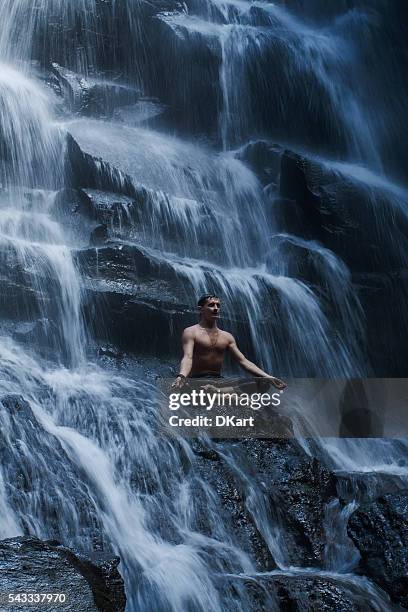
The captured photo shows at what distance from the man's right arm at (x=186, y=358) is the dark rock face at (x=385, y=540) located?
45.7 inches

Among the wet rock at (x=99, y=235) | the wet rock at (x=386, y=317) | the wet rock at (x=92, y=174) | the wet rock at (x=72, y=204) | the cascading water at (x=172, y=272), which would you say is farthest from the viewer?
the wet rock at (x=92, y=174)

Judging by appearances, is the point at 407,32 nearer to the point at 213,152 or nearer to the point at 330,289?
the point at 213,152

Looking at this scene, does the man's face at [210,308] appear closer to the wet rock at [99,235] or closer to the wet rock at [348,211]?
the wet rock at [99,235]

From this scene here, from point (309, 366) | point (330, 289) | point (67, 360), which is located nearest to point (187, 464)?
point (67, 360)

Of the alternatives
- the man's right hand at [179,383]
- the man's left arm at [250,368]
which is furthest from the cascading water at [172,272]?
the man's left arm at [250,368]

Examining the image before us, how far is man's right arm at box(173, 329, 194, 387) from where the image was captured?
13.7 feet

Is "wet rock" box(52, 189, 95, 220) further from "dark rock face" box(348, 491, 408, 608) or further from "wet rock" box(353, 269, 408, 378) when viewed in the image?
"dark rock face" box(348, 491, 408, 608)

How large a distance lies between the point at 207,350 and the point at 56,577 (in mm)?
1739

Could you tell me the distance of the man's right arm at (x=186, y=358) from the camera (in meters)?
4.17

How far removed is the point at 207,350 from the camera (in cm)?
445

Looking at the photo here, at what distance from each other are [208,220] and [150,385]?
186 cm

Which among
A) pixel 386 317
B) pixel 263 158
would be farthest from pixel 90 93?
pixel 386 317

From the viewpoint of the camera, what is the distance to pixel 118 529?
3924mm

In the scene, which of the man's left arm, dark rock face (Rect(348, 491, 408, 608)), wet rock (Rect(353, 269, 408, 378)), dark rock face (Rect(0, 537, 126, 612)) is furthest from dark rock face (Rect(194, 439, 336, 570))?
wet rock (Rect(353, 269, 408, 378))
